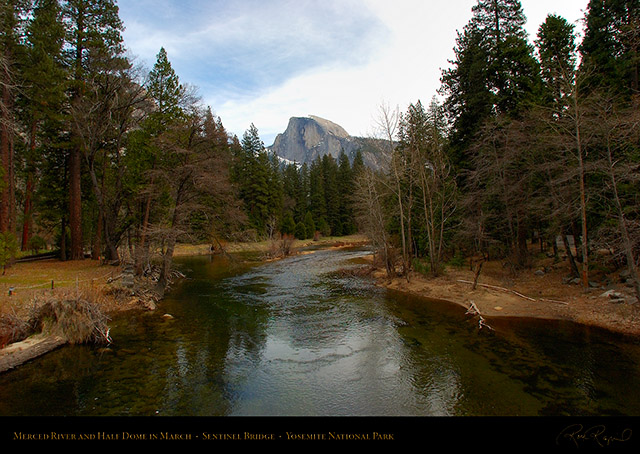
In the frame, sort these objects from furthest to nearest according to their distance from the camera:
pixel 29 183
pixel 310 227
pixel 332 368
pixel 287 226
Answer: pixel 310 227 → pixel 287 226 → pixel 29 183 → pixel 332 368

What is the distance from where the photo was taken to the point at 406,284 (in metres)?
20.1

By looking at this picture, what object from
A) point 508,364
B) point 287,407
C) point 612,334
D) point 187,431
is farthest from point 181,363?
point 612,334

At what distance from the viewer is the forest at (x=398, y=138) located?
15094 millimetres

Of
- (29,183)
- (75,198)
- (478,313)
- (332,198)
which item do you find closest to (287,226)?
(332,198)

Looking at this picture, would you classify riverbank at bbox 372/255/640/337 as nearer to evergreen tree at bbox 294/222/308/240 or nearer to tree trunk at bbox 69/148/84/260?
tree trunk at bbox 69/148/84/260

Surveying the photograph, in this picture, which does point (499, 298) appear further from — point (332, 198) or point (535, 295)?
point (332, 198)

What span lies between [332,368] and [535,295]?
1165 centimetres

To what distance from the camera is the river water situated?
7.03m

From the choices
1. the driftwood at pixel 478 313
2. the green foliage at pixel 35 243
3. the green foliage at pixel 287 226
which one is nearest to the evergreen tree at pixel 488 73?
the driftwood at pixel 478 313

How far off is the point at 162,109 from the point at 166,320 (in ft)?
40.6
